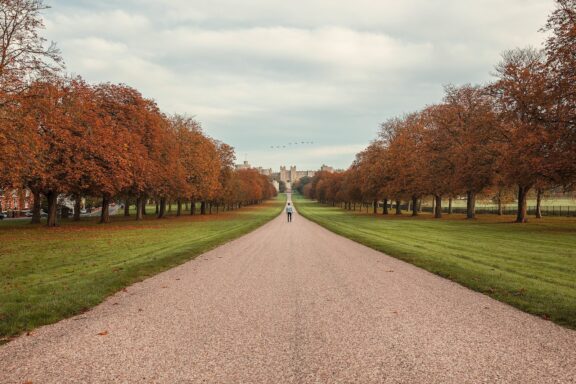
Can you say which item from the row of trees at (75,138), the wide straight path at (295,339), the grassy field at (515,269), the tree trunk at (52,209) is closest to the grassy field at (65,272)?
the wide straight path at (295,339)

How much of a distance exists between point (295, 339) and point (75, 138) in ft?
96.7

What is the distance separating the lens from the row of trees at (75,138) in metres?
22.6

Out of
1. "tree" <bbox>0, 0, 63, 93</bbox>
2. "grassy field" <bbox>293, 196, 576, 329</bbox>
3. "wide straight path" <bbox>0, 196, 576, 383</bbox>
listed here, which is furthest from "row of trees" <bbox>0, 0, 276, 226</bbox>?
"grassy field" <bbox>293, 196, 576, 329</bbox>

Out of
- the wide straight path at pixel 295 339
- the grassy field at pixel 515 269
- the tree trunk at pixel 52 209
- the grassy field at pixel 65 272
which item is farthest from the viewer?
the tree trunk at pixel 52 209

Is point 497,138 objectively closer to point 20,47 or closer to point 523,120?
point 523,120

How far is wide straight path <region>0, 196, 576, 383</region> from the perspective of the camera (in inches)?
197

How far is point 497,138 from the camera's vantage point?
132ft

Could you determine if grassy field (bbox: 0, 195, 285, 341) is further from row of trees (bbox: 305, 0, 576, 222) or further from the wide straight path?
row of trees (bbox: 305, 0, 576, 222)

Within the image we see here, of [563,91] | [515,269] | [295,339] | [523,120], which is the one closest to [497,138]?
[523,120]

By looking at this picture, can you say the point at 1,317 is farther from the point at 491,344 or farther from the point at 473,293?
the point at 473,293

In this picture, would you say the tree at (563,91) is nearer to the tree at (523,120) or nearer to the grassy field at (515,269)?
the tree at (523,120)

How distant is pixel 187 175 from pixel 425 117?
33.7m

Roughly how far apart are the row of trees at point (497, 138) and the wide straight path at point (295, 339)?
24.7 meters

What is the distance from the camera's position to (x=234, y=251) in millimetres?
18031
